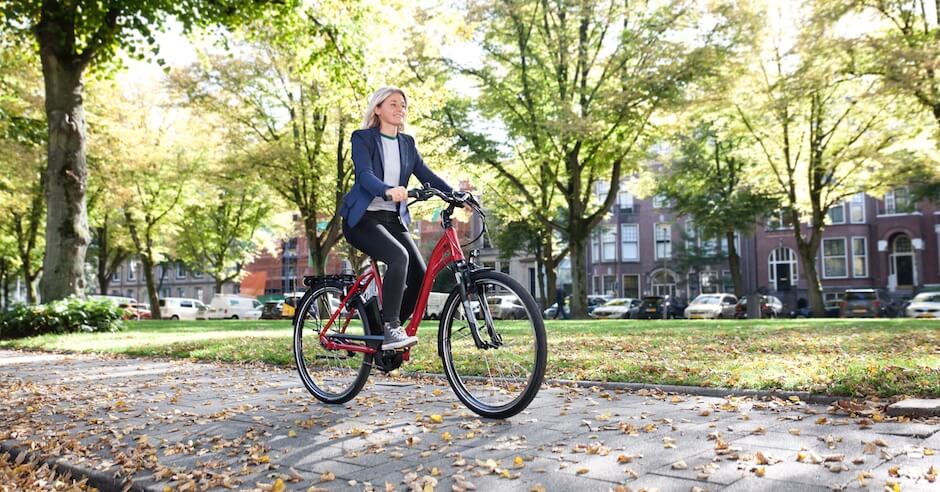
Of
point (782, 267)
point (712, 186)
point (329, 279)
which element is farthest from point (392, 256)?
point (782, 267)

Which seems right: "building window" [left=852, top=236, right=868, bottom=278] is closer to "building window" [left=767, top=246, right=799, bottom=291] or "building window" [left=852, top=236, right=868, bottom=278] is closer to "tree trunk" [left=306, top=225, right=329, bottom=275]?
"building window" [left=767, top=246, right=799, bottom=291]

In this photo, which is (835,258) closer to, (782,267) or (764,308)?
(782,267)

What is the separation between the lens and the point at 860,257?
47938mm

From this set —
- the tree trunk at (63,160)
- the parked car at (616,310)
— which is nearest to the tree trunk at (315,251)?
the tree trunk at (63,160)

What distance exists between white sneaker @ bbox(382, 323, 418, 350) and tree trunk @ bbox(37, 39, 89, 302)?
Result: 12.9 m

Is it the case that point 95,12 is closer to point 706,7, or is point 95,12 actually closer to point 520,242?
point 706,7

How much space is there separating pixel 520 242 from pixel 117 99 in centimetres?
2348

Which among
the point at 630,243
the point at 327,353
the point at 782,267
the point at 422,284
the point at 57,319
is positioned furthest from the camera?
the point at 630,243

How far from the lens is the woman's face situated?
5.08 meters

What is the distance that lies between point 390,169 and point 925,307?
102ft

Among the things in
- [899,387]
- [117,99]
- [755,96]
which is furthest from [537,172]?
[899,387]

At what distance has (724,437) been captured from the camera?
3.78m

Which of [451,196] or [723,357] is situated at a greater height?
[451,196]

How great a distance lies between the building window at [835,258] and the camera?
4841 centimetres
